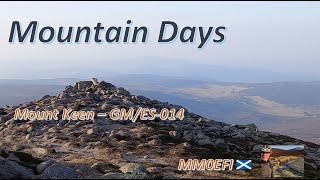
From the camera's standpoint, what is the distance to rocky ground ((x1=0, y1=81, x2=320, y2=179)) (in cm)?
4170

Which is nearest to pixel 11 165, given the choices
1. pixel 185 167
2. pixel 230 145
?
pixel 185 167

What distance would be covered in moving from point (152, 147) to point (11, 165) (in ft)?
72.7

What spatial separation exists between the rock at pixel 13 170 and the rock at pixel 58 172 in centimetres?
166

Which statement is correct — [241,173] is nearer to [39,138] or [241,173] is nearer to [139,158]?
[139,158]

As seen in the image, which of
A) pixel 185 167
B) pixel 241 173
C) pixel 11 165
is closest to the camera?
pixel 11 165

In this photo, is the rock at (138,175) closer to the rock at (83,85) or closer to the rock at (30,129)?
the rock at (30,129)

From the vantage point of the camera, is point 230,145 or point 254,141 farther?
point 254,141

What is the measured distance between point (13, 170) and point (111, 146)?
20.6 meters

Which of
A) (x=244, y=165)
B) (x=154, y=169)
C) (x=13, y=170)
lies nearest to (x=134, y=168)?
(x=154, y=169)

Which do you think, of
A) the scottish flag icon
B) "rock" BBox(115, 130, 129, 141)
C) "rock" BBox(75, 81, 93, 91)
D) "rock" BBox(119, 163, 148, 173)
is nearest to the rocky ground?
"rock" BBox(119, 163, 148, 173)

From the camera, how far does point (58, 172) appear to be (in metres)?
38.6

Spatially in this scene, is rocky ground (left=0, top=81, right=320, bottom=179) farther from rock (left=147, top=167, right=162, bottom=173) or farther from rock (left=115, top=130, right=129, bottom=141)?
rock (left=115, top=130, right=129, bottom=141)

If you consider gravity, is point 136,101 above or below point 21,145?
above

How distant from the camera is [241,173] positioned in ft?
142
